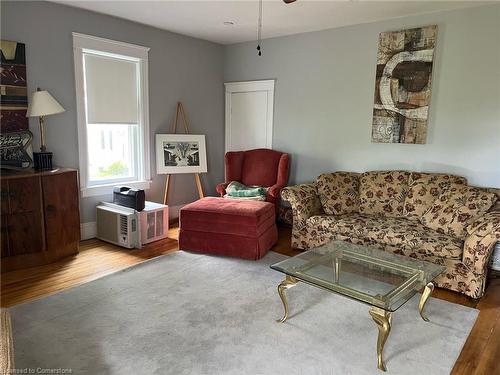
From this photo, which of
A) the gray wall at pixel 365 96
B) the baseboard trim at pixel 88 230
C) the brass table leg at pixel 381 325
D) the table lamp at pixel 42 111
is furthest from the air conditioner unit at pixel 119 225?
the brass table leg at pixel 381 325

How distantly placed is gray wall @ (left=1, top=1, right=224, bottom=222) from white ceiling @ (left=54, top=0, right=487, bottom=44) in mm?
179

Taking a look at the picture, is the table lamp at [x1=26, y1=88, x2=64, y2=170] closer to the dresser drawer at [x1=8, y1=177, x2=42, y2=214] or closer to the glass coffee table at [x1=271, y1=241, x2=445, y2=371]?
the dresser drawer at [x1=8, y1=177, x2=42, y2=214]

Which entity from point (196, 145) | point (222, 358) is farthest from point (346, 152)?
point (222, 358)

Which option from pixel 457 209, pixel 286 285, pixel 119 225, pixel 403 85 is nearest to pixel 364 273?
pixel 286 285

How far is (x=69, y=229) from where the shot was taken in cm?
354

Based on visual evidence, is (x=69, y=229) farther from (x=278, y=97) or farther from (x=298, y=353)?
(x=278, y=97)

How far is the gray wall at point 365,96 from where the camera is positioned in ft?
11.7

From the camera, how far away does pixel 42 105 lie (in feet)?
11.2

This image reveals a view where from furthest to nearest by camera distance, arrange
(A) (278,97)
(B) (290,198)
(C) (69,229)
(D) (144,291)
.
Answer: (A) (278,97), (B) (290,198), (C) (69,229), (D) (144,291)

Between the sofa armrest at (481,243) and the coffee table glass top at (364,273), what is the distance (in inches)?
19.5

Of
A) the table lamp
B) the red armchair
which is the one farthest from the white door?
the table lamp

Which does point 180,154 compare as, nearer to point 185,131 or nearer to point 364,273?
point 185,131

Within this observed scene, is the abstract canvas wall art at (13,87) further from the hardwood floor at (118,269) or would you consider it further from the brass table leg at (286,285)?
the brass table leg at (286,285)

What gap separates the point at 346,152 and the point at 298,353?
284 cm
